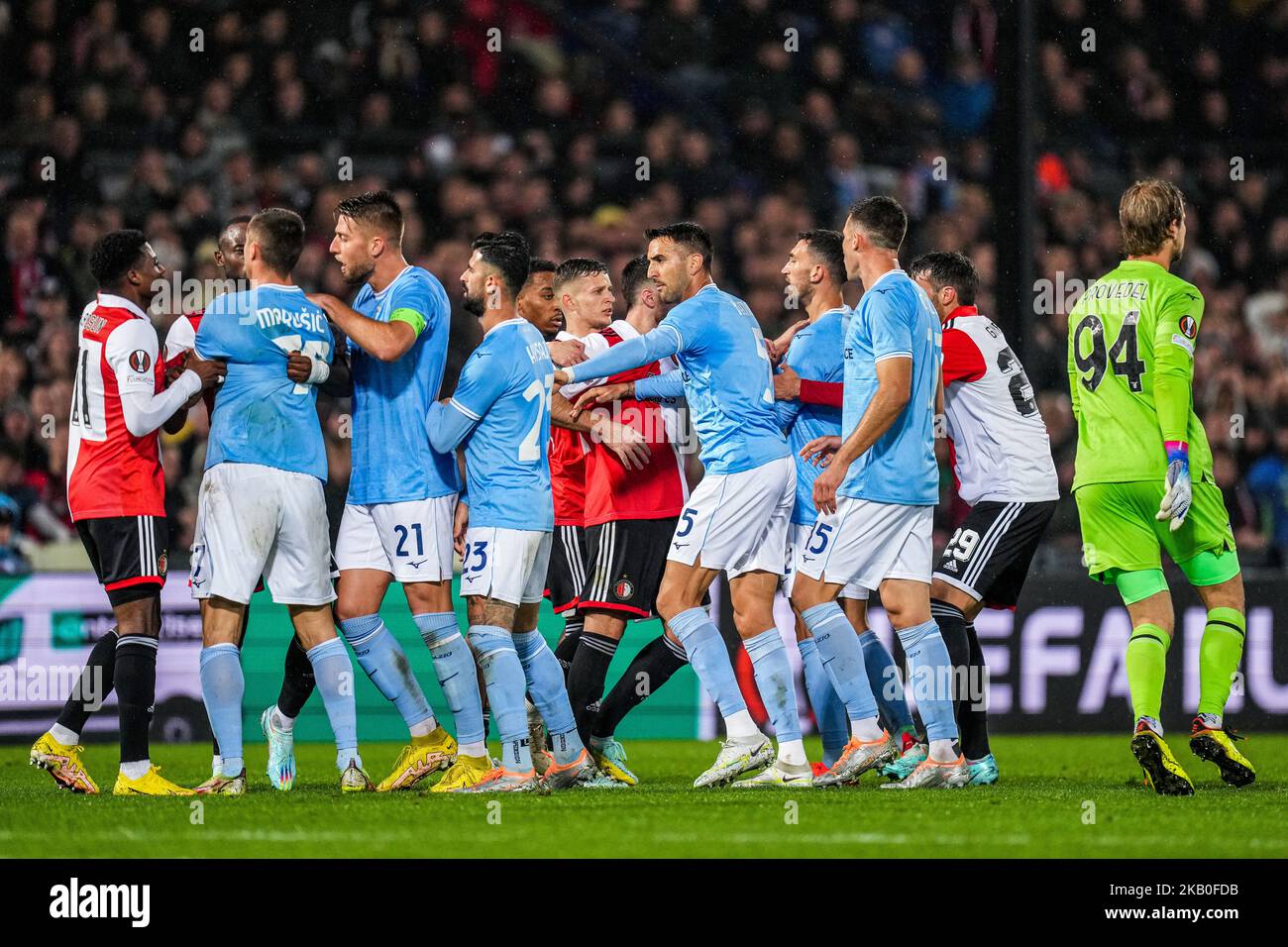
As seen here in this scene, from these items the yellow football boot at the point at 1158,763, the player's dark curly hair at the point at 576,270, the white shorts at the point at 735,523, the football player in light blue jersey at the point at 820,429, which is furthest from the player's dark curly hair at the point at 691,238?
the yellow football boot at the point at 1158,763

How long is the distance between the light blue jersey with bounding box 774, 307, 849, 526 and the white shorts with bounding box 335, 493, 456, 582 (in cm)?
155

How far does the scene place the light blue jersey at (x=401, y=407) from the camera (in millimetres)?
6914

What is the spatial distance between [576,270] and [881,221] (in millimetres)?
1597

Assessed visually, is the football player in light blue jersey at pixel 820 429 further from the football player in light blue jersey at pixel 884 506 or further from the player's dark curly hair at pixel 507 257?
the player's dark curly hair at pixel 507 257

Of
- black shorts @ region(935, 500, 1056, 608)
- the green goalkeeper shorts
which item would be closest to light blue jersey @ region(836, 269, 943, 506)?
black shorts @ region(935, 500, 1056, 608)

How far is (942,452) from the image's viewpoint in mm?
12883

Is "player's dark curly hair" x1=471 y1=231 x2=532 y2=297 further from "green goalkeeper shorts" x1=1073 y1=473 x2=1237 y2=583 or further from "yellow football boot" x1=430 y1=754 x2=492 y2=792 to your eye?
"green goalkeeper shorts" x1=1073 y1=473 x2=1237 y2=583

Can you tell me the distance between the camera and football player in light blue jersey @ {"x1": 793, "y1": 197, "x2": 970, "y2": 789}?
680 centimetres

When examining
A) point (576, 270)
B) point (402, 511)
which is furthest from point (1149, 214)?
point (402, 511)

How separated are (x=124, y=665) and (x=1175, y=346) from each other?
4.30 meters

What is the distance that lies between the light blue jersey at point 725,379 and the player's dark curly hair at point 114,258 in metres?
2.01

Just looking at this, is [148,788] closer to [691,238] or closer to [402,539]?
[402,539]

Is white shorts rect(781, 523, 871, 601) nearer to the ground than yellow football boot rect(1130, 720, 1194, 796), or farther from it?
farther from it

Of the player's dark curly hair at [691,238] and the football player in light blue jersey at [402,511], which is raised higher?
the player's dark curly hair at [691,238]
